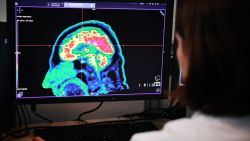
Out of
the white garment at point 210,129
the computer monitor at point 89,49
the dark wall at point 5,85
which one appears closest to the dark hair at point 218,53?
the white garment at point 210,129

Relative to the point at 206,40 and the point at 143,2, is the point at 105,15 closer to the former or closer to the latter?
the point at 143,2

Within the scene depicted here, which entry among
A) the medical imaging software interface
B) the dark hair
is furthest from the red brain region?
the dark hair

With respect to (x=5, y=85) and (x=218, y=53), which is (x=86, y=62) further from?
(x=218, y=53)

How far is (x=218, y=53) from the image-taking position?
0.72 metres

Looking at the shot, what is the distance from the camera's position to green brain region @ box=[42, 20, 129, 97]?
4.23 ft

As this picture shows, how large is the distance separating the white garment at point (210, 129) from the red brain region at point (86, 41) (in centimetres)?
59

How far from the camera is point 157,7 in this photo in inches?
52.9

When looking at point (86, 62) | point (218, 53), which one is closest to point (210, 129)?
point (218, 53)

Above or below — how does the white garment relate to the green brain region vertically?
below

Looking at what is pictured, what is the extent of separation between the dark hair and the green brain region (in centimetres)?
55

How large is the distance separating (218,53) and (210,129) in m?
0.15

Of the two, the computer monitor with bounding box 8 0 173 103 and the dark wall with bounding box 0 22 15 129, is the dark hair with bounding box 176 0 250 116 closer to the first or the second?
the computer monitor with bounding box 8 0 173 103

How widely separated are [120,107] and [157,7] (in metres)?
0.50

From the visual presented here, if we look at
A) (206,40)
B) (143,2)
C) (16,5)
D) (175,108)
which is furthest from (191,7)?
(175,108)
